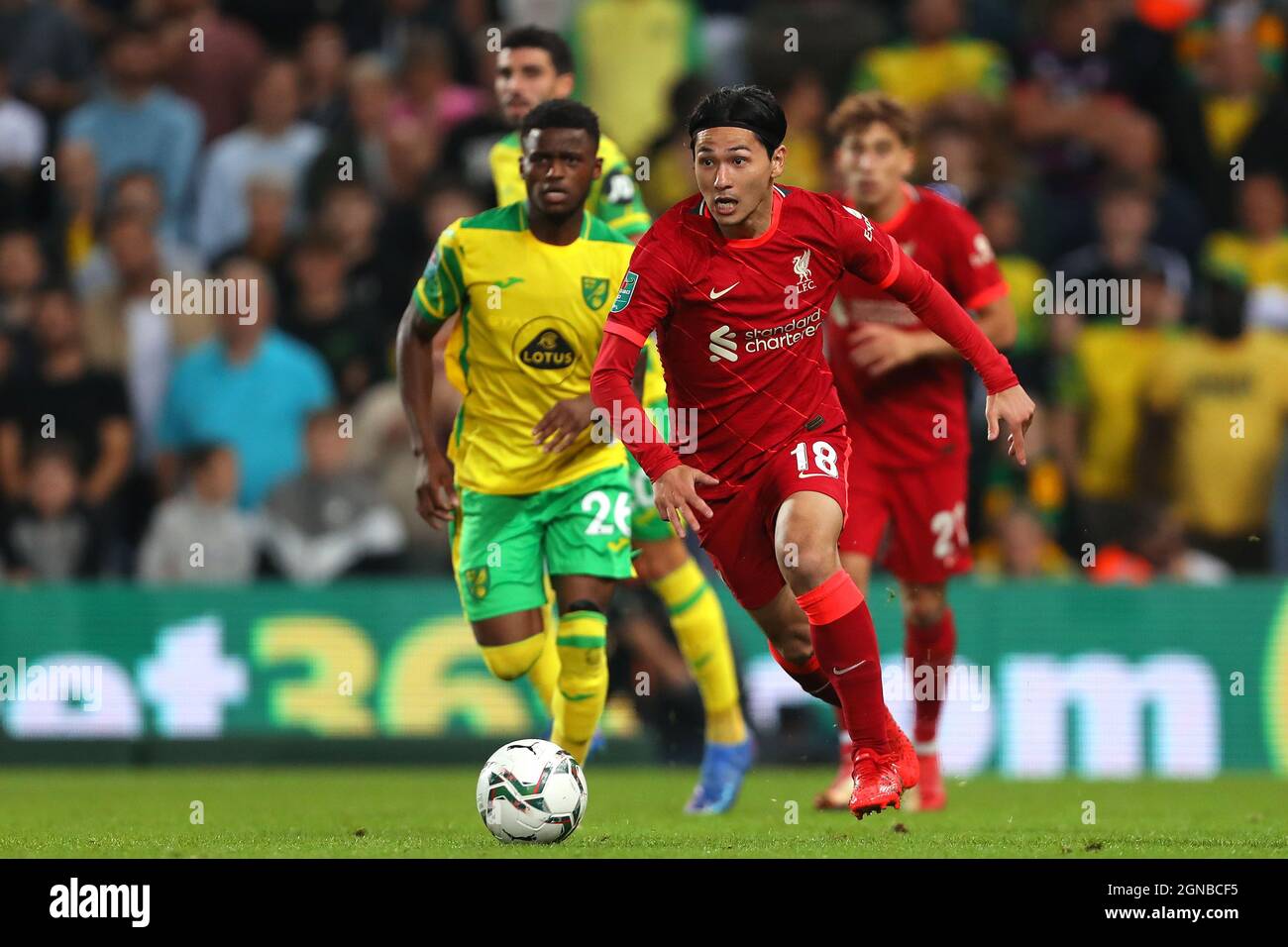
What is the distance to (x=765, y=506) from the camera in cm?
797

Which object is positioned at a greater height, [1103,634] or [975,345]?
[975,345]

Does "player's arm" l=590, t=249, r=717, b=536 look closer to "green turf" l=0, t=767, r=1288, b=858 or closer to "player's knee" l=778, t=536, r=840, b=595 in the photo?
"player's knee" l=778, t=536, r=840, b=595

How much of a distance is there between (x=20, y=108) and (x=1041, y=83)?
297 inches

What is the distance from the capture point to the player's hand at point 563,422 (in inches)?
338

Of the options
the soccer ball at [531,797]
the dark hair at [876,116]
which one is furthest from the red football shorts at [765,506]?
the dark hair at [876,116]

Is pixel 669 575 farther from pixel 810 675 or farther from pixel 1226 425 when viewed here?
pixel 1226 425

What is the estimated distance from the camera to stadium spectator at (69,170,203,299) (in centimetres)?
1531

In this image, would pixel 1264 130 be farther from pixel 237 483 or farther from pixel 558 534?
pixel 558 534

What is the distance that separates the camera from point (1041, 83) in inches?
630

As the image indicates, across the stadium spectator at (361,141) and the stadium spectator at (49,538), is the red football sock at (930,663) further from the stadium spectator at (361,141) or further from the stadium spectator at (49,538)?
the stadium spectator at (361,141)

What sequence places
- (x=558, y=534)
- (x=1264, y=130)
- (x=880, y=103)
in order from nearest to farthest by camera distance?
(x=558, y=534) → (x=880, y=103) → (x=1264, y=130)

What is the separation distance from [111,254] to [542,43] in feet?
21.0

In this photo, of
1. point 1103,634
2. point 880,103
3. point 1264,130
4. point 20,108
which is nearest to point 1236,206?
point 1264,130

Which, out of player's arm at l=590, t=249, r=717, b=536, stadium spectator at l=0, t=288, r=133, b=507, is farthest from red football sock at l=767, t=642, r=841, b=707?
stadium spectator at l=0, t=288, r=133, b=507
